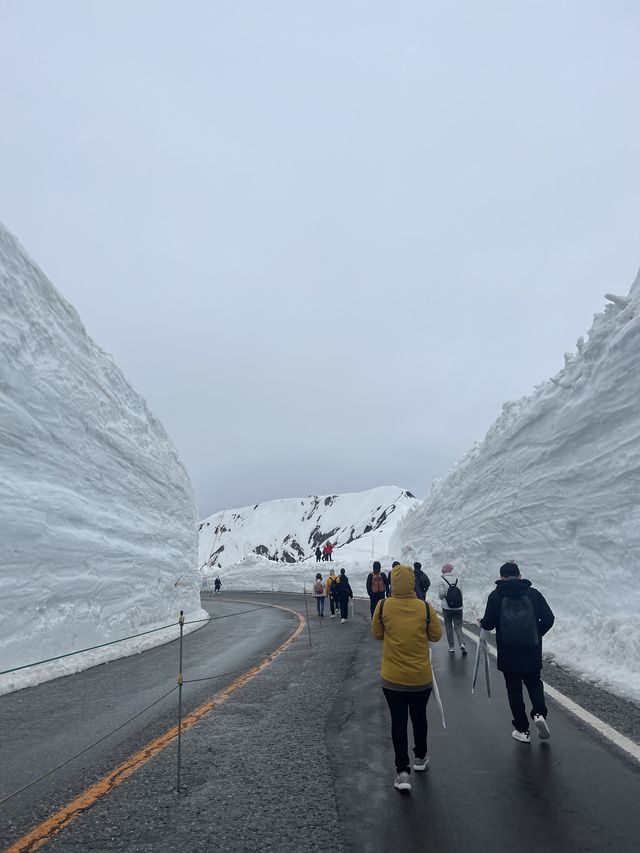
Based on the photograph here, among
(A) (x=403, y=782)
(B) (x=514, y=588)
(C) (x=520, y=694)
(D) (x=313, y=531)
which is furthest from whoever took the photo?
(D) (x=313, y=531)

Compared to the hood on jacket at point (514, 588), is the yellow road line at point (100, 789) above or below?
below

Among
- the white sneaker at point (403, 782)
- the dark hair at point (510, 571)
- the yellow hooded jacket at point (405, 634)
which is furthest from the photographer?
the dark hair at point (510, 571)

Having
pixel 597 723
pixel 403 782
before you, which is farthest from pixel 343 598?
pixel 403 782

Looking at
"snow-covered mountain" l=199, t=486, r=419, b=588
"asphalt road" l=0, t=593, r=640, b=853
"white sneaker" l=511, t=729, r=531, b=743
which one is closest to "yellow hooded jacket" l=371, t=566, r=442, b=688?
"asphalt road" l=0, t=593, r=640, b=853

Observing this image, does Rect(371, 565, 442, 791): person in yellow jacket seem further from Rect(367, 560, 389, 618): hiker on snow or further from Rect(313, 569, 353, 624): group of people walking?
Rect(313, 569, 353, 624): group of people walking

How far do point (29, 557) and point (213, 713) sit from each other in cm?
654

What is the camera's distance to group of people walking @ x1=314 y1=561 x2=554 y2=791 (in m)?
4.52

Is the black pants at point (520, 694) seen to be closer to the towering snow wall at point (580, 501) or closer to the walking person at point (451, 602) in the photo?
the towering snow wall at point (580, 501)

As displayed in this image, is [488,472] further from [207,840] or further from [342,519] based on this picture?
[342,519]

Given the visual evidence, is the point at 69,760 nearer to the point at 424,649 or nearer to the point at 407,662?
the point at 407,662

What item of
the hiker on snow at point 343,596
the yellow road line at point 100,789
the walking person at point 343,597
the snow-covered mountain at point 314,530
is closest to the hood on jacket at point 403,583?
the yellow road line at point 100,789

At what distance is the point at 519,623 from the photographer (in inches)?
219

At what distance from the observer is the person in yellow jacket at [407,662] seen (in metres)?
4.50

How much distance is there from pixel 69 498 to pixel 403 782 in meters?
11.4
